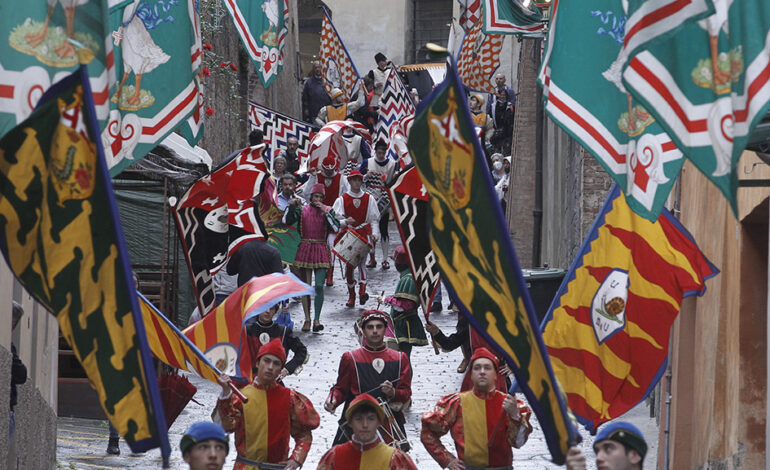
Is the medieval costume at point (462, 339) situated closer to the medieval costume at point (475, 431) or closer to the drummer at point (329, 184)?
the medieval costume at point (475, 431)

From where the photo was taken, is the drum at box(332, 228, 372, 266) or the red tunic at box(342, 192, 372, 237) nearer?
the red tunic at box(342, 192, 372, 237)

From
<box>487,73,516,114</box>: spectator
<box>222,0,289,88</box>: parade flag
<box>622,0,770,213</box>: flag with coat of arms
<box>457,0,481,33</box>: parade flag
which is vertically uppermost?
<box>457,0,481,33</box>: parade flag

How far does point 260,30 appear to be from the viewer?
44.5 feet

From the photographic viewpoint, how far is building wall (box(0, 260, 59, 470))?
9.32m

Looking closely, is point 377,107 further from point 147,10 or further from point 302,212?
point 147,10

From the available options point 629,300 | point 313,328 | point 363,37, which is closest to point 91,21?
point 629,300

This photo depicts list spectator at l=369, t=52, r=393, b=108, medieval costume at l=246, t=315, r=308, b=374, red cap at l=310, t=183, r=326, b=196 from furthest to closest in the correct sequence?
spectator at l=369, t=52, r=393, b=108, red cap at l=310, t=183, r=326, b=196, medieval costume at l=246, t=315, r=308, b=374

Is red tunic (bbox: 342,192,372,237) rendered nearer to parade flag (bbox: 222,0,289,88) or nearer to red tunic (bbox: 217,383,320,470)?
parade flag (bbox: 222,0,289,88)

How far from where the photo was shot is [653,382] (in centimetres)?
894

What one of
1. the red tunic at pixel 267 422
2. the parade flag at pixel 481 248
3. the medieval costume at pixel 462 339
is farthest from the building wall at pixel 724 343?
the parade flag at pixel 481 248

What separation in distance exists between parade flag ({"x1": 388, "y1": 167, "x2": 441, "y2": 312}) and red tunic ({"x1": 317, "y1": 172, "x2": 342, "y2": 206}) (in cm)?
912

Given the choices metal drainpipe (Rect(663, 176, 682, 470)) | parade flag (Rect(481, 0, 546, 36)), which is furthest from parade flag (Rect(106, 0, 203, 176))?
parade flag (Rect(481, 0, 546, 36))

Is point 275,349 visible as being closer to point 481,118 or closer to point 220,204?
point 220,204

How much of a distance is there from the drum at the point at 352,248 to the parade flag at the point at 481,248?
14.6 metres
